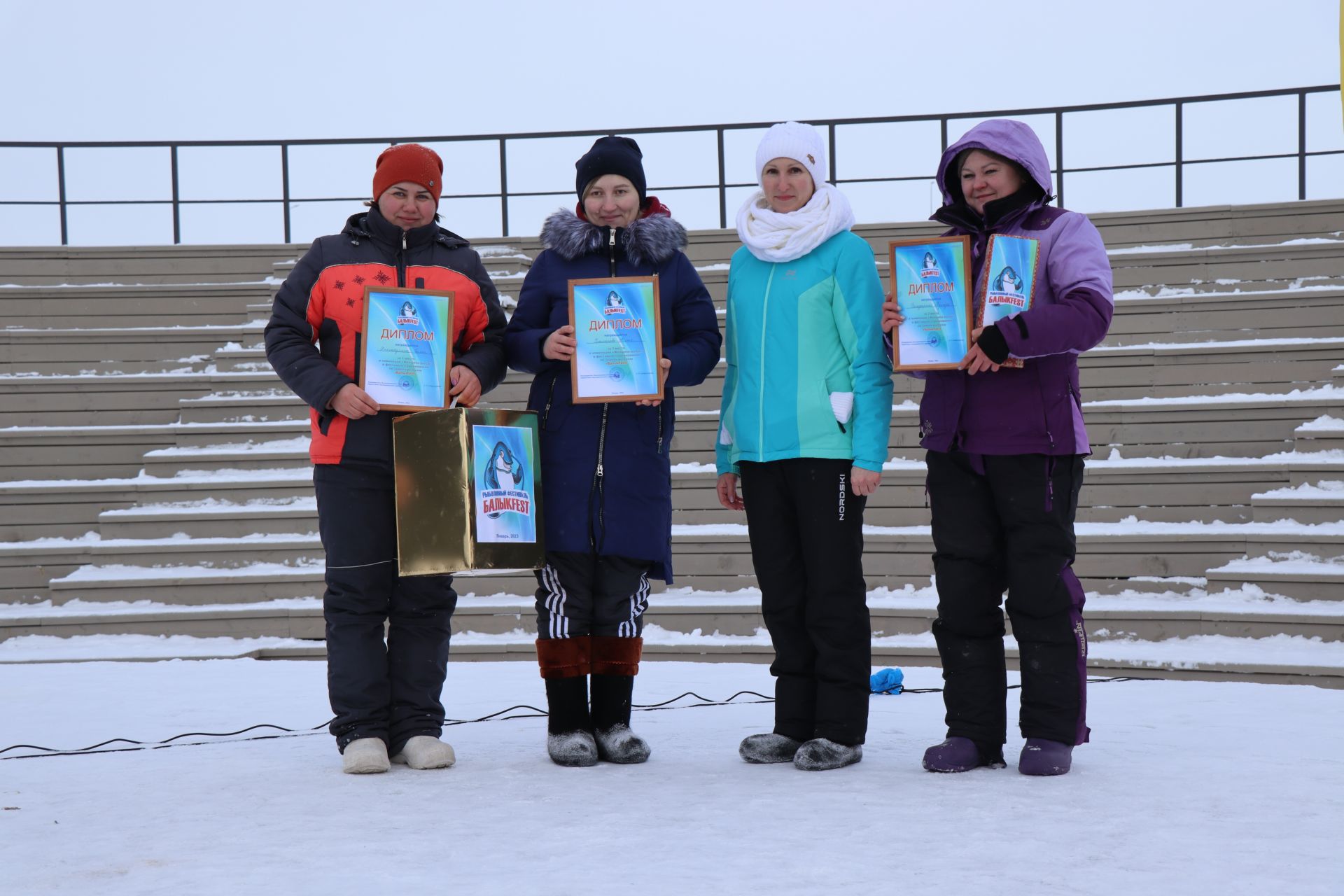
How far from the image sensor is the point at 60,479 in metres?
8.02

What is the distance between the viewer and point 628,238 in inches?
130

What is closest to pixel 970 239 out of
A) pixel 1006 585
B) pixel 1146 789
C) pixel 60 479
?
pixel 1006 585

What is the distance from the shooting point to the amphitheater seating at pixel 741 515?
6297 millimetres

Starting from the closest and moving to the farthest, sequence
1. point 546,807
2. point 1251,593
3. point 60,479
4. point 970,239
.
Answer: point 546,807 < point 970,239 < point 1251,593 < point 60,479

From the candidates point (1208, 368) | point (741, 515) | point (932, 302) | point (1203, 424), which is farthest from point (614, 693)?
point (1208, 368)

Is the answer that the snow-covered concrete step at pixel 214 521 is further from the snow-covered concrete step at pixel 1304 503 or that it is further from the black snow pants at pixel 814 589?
the snow-covered concrete step at pixel 1304 503

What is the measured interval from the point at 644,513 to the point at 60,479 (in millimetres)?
6064

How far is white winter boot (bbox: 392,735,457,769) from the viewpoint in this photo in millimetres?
3178

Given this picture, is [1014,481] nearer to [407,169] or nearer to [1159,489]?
[407,169]

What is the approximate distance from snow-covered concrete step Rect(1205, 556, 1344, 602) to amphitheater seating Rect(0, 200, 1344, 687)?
0.04 feet

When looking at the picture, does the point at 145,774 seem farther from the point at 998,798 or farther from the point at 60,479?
Result: the point at 60,479

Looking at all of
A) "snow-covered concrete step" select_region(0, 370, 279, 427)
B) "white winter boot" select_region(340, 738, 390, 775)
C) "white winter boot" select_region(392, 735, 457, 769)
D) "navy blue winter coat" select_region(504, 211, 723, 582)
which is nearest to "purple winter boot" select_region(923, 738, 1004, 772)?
"navy blue winter coat" select_region(504, 211, 723, 582)

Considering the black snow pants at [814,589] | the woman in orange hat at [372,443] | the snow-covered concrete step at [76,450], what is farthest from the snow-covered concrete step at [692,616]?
the woman in orange hat at [372,443]

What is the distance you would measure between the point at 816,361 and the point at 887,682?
1.89m
